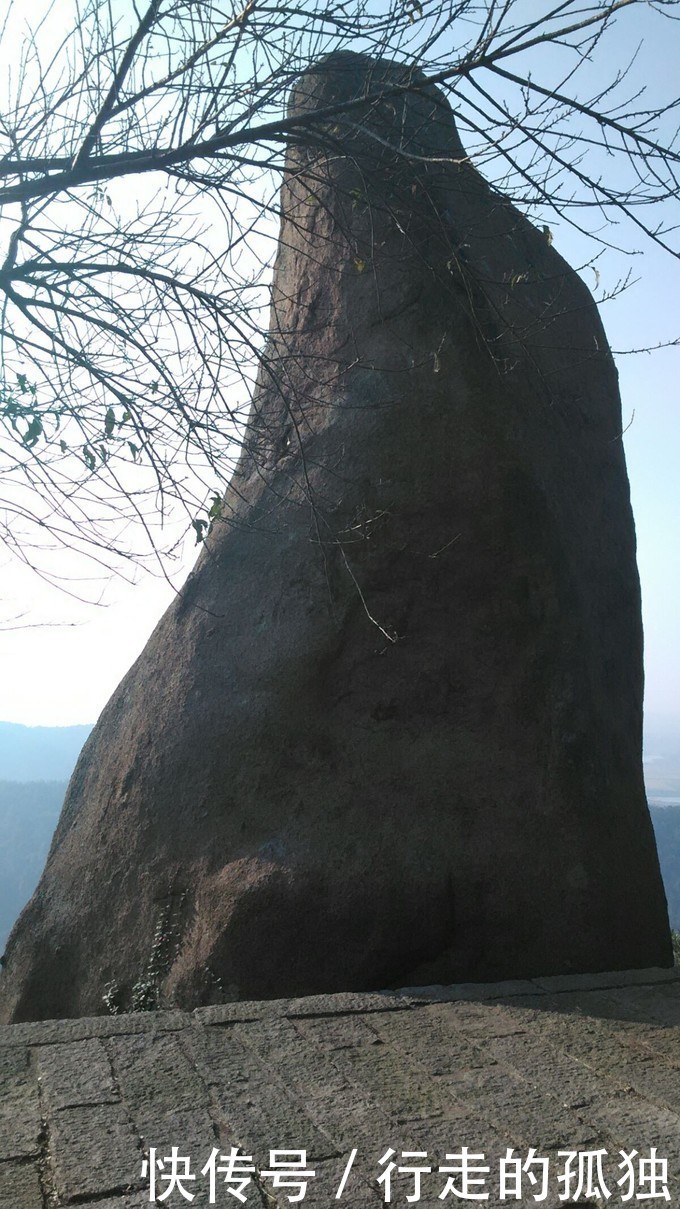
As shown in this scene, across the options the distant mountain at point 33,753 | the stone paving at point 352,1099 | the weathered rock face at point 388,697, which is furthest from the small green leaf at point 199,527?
the distant mountain at point 33,753

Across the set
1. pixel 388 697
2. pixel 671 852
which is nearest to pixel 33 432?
pixel 388 697

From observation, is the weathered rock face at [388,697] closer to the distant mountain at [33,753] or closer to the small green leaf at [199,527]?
the small green leaf at [199,527]

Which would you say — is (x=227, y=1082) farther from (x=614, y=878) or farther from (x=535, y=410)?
(x=535, y=410)

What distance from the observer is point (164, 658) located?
15.1 ft

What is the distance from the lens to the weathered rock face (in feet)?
12.3

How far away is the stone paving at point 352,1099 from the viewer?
2.21m

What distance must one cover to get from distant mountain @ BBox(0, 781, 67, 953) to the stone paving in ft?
96.2

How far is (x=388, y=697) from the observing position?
4.06 meters

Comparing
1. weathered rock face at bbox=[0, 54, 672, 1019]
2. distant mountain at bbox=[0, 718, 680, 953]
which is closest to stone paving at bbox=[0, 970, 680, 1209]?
weathered rock face at bbox=[0, 54, 672, 1019]

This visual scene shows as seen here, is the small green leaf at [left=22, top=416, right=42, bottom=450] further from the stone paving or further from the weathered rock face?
the stone paving

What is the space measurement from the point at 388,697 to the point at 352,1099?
170 centimetres

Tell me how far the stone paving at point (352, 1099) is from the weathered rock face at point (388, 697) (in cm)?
43

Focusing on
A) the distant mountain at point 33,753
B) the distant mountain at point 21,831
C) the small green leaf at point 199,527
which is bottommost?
the distant mountain at point 21,831

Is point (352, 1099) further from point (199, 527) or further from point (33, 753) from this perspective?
point (33, 753)
